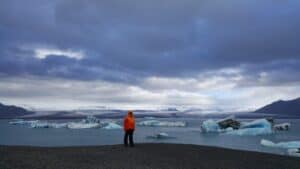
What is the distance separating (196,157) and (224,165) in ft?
4.54

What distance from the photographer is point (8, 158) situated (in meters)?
10.2

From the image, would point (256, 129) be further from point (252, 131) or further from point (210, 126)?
point (210, 126)

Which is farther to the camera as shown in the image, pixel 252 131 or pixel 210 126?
pixel 210 126

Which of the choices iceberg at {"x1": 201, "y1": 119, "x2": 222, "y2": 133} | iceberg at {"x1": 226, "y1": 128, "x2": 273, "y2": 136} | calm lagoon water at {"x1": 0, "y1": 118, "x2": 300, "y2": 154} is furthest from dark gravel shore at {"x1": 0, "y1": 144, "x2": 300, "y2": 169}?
iceberg at {"x1": 201, "y1": 119, "x2": 222, "y2": 133}

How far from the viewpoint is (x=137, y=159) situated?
11.1 metres

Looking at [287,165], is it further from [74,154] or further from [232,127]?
[232,127]

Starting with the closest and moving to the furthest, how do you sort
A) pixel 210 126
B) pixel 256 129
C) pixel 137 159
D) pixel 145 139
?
pixel 137 159 < pixel 145 139 < pixel 256 129 < pixel 210 126

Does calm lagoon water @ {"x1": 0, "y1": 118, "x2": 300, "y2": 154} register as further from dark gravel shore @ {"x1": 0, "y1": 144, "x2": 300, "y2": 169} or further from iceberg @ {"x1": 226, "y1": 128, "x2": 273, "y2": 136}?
dark gravel shore @ {"x1": 0, "y1": 144, "x2": 300, "y2": 169}

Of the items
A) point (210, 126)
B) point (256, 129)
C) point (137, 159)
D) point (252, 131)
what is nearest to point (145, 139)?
point (210, 126)

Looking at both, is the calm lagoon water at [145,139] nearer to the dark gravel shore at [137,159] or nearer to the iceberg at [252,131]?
the iceberg at [252,131]

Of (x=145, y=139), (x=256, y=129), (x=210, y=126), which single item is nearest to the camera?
(x=145, y=139)

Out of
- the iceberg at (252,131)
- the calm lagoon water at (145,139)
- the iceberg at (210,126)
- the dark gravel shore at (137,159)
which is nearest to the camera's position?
the dark gravel shore at (137,159)

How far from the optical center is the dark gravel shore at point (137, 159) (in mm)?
9820

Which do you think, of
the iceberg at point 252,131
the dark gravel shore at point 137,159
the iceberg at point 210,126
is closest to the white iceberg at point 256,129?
the iceberg at point 252,131
